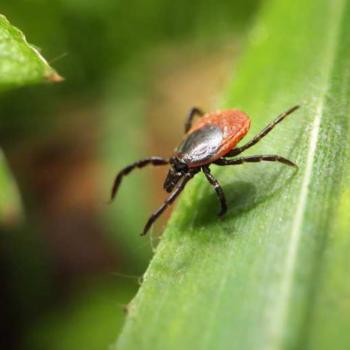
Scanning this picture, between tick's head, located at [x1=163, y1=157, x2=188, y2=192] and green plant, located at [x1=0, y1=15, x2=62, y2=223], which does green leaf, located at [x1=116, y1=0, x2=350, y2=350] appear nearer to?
tick's head, located at [x1=163, y1=157, x2=188, y2=192]

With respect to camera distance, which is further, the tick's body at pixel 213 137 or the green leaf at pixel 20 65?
the tick's body at pixel 213 137

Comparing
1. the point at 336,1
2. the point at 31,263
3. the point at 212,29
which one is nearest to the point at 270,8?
the point at 336,1

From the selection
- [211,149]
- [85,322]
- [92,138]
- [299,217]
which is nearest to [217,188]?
[211,149]

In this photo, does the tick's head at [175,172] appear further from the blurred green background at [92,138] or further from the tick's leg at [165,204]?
the blurred green background at [92,138]

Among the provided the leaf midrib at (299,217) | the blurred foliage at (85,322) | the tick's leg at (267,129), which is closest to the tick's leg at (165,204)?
the tick's leg at (267,129)

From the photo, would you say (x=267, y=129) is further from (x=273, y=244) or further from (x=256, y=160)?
(x=273, y=244)

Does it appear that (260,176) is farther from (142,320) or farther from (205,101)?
(205,101)

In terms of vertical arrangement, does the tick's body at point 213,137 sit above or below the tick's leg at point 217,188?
above
